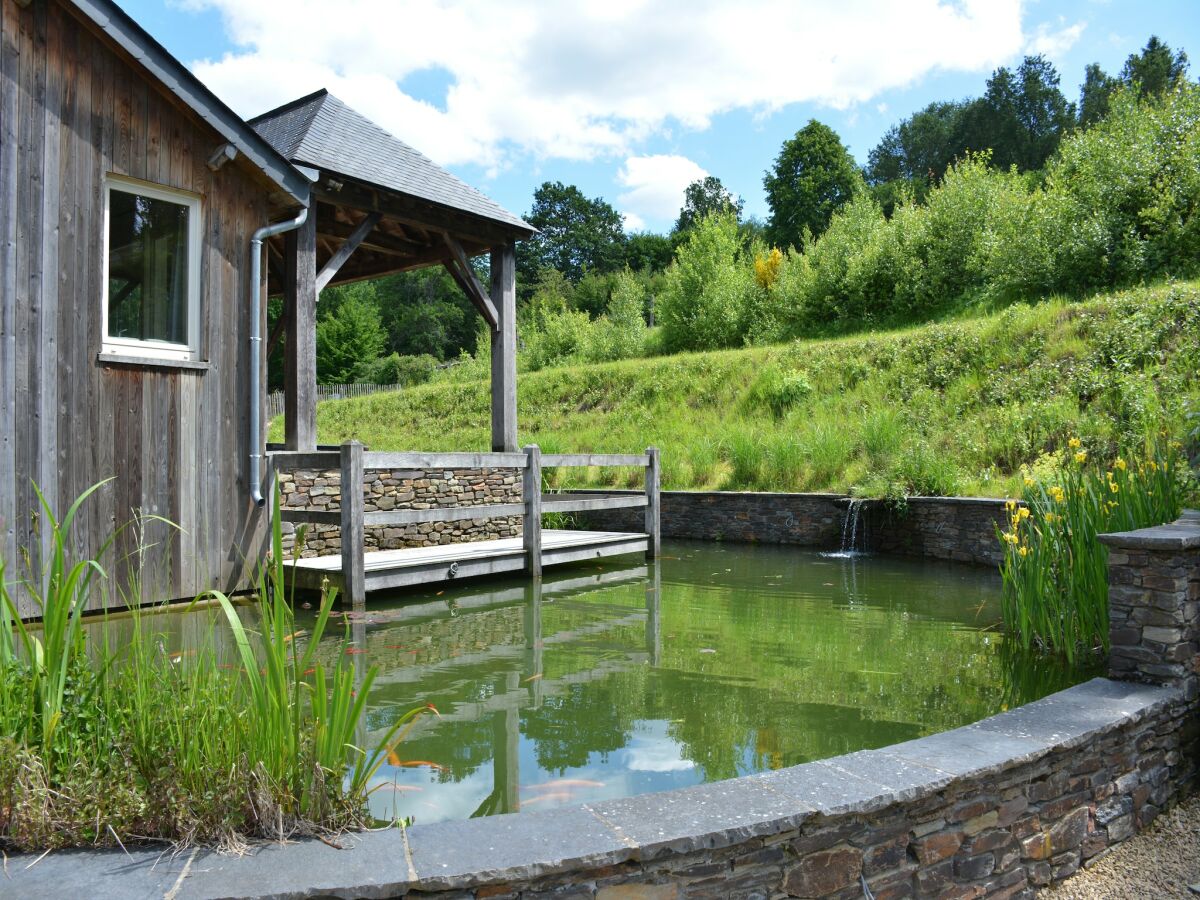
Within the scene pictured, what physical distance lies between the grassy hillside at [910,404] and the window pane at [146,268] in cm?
843

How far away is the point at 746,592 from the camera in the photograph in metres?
8.20

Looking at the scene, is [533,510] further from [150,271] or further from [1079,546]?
[1079,546]

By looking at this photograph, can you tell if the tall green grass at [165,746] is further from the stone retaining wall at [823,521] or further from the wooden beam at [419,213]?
the stone retaining wall at [823,521]

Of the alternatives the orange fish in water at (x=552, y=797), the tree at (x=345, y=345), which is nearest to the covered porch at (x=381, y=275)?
the orange fish in water at (x=552, y=797)

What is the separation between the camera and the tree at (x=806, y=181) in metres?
49.1

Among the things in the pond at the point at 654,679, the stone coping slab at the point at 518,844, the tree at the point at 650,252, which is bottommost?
the pond at the point at 654,679

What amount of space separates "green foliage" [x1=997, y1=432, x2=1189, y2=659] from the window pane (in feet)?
20.5

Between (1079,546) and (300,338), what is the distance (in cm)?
641

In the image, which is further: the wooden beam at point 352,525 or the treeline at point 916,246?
the treeline at point 916,246

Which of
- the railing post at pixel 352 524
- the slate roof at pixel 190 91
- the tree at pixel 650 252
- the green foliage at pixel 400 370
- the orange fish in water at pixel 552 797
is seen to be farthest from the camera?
the tree at pixel 650 252

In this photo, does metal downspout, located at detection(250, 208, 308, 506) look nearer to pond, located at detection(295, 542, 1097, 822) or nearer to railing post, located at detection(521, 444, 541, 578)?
pond, located at detection(295, 542, 1097, 822)

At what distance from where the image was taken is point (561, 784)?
3.35m

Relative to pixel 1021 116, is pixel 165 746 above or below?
below

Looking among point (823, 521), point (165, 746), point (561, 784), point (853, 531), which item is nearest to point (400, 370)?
point (823, 521)
